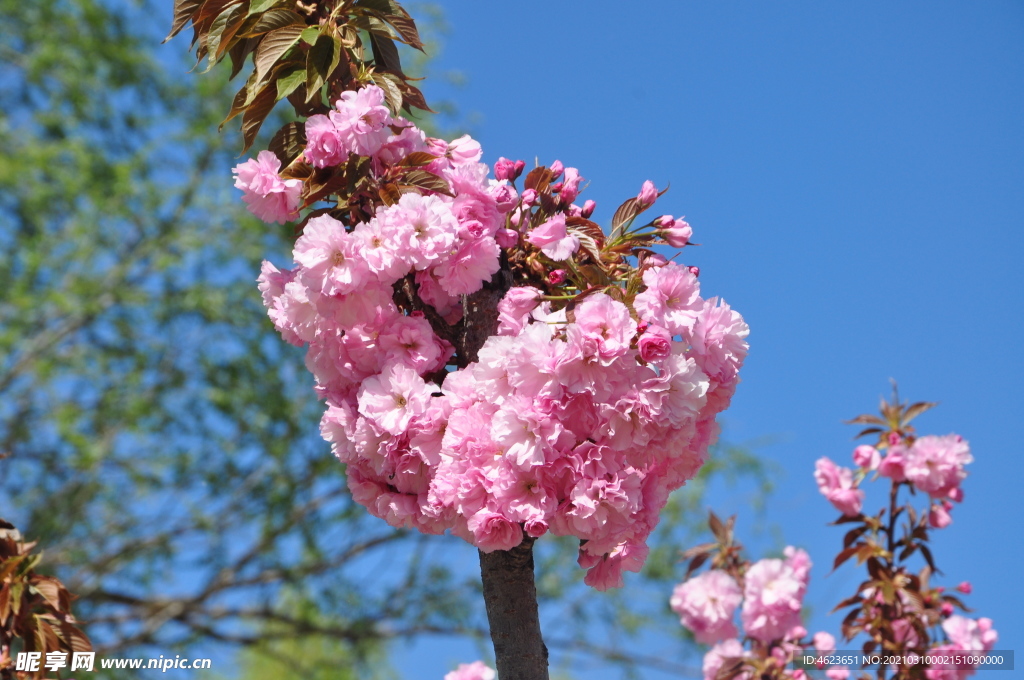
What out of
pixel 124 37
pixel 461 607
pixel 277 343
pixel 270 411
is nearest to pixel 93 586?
pixel 270 411

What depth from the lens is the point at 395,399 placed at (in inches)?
43.9

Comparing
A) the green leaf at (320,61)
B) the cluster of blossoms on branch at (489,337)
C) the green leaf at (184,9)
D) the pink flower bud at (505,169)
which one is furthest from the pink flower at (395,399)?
the green leaf at (184,9)

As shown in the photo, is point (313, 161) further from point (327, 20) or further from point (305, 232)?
point (327, 20)

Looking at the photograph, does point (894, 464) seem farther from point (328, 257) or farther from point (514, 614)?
point (328, 257)

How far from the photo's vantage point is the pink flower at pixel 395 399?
1094 millimetres

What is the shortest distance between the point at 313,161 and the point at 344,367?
11.6 inches

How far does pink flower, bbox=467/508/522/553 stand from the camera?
1063mm

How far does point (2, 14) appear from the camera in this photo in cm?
615

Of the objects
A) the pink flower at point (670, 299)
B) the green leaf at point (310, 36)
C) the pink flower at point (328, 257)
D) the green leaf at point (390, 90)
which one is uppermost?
the green leaf at point (310, 36)

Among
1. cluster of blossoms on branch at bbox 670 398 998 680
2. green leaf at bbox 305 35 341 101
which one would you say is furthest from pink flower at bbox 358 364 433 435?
cluster of blossoms on branch at bbox 670 398 998 680

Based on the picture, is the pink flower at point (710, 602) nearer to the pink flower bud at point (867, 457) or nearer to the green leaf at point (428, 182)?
the pink flower bud at point (867, 457)

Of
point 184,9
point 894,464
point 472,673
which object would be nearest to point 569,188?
point 184,9

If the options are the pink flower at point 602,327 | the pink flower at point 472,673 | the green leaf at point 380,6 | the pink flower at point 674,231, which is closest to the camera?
the pink flower at point 602,327

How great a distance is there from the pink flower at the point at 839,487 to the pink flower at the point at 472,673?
103cm
